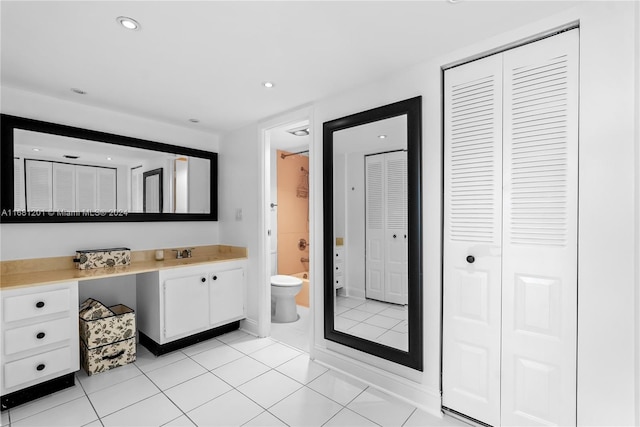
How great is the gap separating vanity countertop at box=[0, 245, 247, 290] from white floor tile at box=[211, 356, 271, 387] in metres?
0.98

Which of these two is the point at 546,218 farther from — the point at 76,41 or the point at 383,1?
the point at 76,41

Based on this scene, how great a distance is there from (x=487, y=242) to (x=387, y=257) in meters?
0.70

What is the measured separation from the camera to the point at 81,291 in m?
2.71

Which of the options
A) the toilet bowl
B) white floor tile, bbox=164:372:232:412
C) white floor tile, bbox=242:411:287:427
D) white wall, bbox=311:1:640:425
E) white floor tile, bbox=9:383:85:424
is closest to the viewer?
white wall, bbox=311:1:640:425

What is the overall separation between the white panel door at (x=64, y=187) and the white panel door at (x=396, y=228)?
264cm

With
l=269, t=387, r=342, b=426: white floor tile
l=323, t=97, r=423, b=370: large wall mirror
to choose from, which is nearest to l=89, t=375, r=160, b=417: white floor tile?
l=269, t=387, r=342, b=426: white floor tile

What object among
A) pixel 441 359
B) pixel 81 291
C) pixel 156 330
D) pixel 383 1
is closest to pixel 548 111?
pixel 383 1

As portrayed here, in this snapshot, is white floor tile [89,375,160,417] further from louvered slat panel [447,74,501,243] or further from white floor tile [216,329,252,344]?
louvered slat panel [447,74,501,243]

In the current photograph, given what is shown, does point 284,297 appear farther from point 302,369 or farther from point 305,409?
point 305,409

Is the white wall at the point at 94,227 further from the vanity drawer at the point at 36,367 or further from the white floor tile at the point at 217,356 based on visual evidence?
the white floor tile at the point at 217,356

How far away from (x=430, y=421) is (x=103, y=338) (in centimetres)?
251

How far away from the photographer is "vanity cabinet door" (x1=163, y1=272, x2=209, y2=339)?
275 cm

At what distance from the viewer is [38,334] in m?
2.07

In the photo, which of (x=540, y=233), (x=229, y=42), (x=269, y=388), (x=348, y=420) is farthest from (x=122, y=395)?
(x=540, y=233)
